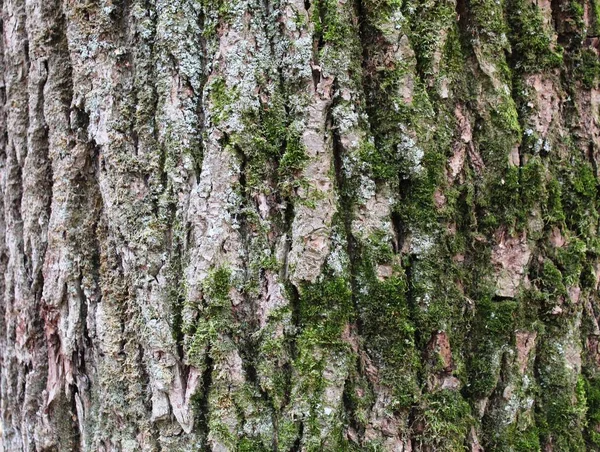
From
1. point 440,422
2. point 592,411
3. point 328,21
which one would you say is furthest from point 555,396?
point 328,21

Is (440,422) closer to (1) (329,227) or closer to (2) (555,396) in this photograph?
(2) (555,396)

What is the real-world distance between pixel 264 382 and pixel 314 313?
0.68 feet

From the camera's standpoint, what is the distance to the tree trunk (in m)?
1.20

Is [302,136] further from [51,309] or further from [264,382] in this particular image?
[51,309]

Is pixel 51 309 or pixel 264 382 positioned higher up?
pixel 51 309

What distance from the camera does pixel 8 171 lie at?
5.33 feet

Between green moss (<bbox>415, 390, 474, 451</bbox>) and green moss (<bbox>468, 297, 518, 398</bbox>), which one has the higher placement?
green moss (<bbox>468, 297, 518, 398</bbox>)

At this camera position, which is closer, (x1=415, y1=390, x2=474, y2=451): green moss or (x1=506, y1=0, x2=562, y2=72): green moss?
(x1=415, y1=390, x2=474, y2=451): green moss

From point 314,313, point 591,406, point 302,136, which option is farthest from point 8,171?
point 591,406

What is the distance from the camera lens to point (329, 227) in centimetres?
121

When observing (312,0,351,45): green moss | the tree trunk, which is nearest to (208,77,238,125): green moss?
the tree trunk

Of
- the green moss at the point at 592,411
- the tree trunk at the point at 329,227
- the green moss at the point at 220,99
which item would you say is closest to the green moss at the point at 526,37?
the tree trunk at the point at 329,227

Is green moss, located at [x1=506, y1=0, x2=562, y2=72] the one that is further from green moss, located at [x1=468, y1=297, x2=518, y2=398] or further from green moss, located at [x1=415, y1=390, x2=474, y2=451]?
green moss, located at [x1=415, y1=390, x2=474, y2=451]

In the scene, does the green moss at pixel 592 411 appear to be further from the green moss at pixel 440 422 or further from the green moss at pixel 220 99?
the green moss at pixel 220 99
